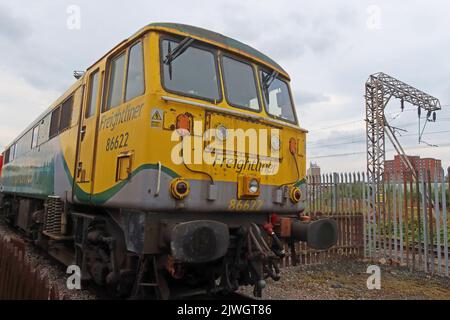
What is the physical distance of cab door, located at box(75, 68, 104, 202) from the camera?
4918 millimetres

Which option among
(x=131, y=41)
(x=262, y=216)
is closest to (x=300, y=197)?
(x=262, y=216)

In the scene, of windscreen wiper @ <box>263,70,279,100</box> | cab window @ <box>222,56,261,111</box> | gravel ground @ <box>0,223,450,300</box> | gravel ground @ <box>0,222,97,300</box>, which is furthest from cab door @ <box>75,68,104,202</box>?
windscreen wiper @ <box>263,70,279,100</box>

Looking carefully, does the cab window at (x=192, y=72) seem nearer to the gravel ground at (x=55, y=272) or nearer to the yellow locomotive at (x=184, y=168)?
the yellow locomotive at (x=184, y=168)

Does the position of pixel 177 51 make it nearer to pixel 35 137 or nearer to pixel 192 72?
pixel 192 72

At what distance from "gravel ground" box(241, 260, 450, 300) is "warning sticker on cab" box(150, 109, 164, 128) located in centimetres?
325

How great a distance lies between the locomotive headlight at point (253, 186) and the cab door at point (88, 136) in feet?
7.04

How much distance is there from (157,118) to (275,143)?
179 cm

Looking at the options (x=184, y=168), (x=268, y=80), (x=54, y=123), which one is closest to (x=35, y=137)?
(x=54, y=123)

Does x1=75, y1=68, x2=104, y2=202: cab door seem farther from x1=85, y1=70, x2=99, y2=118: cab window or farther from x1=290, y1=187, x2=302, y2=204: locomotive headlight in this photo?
x1=290, y1=187, x2=302, y2=204: locomotive headlight

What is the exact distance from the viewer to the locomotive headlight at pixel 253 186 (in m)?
4.32

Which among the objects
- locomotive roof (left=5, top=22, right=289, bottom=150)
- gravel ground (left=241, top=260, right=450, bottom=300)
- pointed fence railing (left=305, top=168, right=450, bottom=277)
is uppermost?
locomotive roof (left=5, top=22, right=289, bottom=150)

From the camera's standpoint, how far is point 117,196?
408 centimetres

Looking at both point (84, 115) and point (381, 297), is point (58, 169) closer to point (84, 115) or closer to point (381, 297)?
point (84, 115)

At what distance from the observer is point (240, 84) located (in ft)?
15.9
